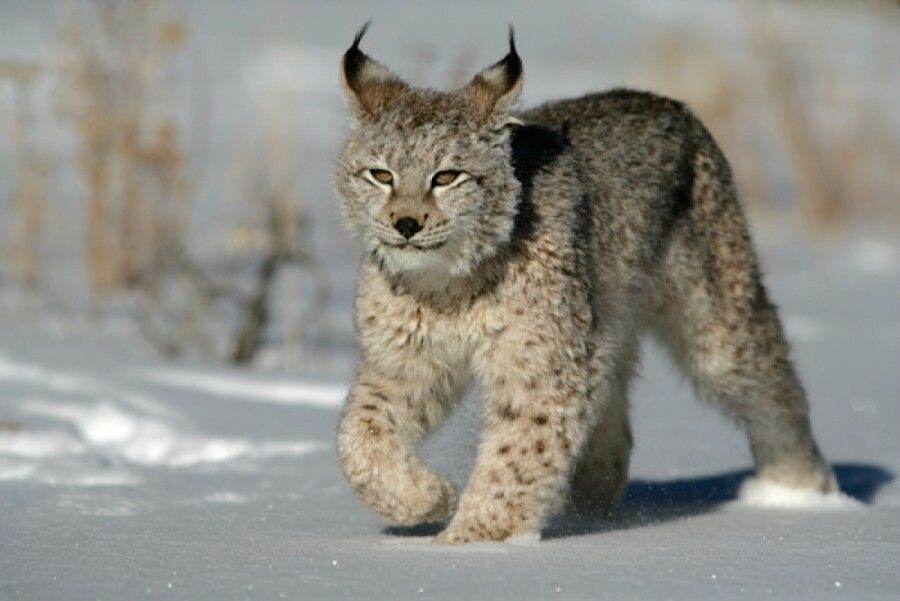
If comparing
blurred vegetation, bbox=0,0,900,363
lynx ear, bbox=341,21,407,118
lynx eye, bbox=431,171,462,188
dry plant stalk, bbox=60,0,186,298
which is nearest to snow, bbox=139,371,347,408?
blurred vegetation, bbox=0,0,900,363

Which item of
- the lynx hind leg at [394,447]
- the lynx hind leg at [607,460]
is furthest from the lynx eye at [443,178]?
the lynx hind leg at [607,460]

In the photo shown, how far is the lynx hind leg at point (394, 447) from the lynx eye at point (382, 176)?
58 cm

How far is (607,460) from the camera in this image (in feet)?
16.6

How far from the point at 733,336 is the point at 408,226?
1.70 metres

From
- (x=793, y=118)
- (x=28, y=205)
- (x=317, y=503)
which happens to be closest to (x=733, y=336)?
(x=317, y=503)

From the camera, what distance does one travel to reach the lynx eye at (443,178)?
4016mm

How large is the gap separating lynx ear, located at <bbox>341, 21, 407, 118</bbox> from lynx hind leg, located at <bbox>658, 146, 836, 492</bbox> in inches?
48.9

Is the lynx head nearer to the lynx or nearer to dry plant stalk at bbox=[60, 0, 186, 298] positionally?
the lynx

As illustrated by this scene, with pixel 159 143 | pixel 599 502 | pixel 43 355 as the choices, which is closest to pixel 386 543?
pixel 599 502

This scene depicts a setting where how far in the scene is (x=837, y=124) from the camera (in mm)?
13258

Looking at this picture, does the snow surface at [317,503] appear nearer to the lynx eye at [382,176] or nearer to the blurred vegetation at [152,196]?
the blurred vegetation at [152,196]

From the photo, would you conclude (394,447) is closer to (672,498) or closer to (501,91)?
(501,91)

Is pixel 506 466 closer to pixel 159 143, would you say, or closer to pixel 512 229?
pixel 512 229

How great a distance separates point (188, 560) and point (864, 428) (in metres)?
4.18
